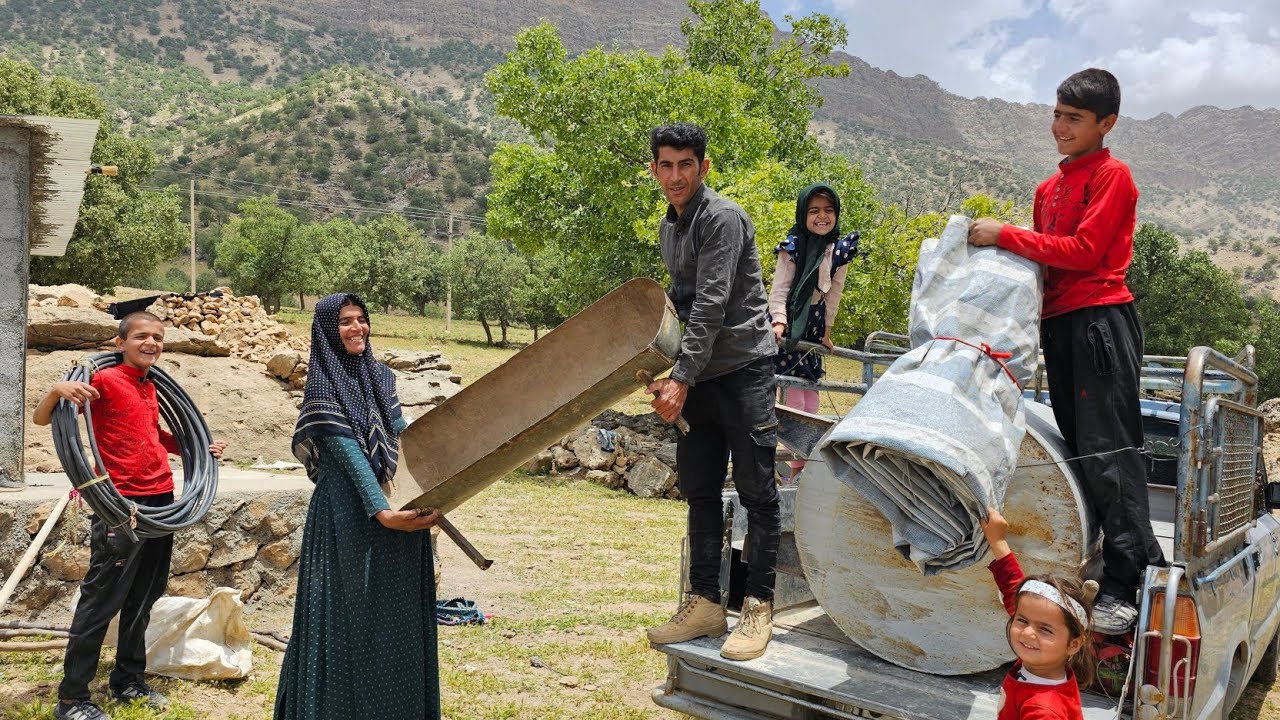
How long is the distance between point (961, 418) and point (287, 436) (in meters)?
10.1

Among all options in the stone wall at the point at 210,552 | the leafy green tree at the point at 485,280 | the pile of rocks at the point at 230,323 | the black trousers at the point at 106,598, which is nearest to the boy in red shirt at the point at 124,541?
the black trousers at the point at 106,598

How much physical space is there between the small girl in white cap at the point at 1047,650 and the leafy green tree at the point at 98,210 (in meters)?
26.4

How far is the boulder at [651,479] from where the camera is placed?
12.2m

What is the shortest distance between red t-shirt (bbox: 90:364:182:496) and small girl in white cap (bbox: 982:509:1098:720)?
12.2 feet

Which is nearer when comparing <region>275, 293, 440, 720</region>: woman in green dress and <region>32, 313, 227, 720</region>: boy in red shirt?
<region>275, 293, 440, 720</region>: woman in green dress

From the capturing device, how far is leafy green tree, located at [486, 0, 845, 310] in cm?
1545

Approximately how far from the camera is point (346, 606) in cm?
315

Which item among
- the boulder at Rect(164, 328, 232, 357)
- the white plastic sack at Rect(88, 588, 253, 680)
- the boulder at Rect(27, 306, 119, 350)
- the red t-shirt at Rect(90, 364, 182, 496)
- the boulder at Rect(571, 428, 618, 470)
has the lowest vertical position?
the boulder at Rect(571, 428, 618, 470)

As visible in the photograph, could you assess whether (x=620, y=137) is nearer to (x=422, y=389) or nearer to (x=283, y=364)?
(x=422, y=389)

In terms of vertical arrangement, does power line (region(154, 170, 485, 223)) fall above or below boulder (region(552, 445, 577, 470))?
above

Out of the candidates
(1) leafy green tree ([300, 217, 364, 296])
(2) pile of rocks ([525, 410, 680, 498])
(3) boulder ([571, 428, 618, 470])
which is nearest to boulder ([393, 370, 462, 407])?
(2) pile of rocks ([525, 410, 680, 498])

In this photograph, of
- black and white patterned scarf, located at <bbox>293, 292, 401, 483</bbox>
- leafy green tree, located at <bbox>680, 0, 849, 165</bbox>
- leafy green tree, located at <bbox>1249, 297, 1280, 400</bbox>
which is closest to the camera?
black and white patterned scarf, located at <bbox>293, 292, 401, 483</bbox>

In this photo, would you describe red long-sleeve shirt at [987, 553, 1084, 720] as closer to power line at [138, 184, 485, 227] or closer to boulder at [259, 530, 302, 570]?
boulder at [259, 530, 302, 570]

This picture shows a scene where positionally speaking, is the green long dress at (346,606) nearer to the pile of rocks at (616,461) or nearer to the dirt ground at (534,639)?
the dirt ground at (534,639)
